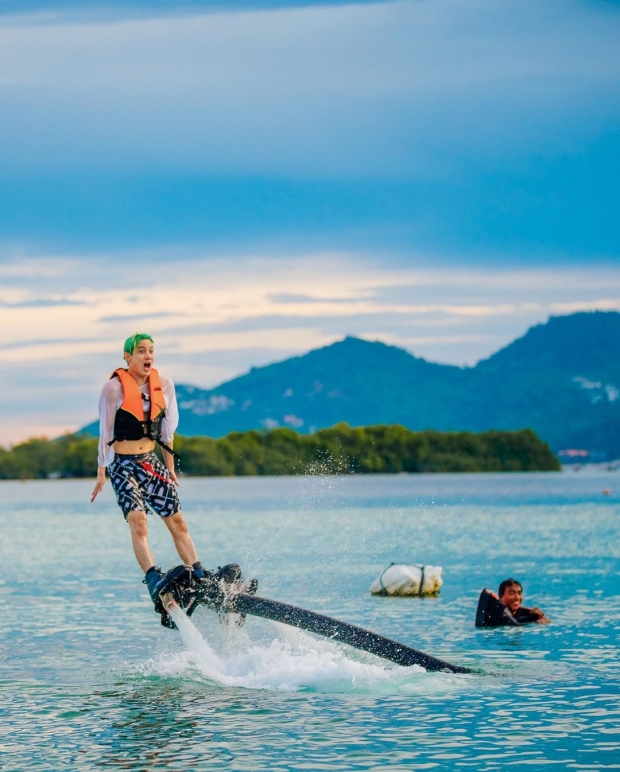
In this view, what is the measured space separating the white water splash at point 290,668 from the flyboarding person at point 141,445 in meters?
1.05

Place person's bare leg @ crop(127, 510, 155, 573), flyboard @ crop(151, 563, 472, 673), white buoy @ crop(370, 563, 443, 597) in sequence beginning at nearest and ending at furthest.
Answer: flyboard @ crop(151, 563, 472, 673), person's bare leg @ crop(127, 510, 155, 573), white buoy @ crop(370, 563, 443, 597)

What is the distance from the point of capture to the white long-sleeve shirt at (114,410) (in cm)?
1658

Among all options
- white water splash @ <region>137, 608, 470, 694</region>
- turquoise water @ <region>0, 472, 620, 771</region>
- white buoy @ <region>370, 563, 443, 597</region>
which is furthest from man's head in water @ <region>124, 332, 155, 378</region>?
white buoy @ <region>370, 563, 443, 597</region>

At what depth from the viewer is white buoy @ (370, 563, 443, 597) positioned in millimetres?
32562

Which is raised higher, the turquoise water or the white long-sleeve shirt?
the white long-sleeve shirt

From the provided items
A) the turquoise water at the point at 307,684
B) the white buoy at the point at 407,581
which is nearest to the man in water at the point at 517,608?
the turquoise water at the point at 307,684

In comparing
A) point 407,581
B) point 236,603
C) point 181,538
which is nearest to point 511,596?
point 407,581

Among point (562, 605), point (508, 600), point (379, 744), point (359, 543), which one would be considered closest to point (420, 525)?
point (359, 543)

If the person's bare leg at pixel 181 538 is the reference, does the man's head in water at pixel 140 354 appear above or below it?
above

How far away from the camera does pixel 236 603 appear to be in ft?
56.4

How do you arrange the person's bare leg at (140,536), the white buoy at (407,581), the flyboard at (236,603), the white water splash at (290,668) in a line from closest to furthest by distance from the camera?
the flyboard at (236,603) → the person's bare leg at (140,536) → the white water splash at (290,668) → the white buoy at (407,581)

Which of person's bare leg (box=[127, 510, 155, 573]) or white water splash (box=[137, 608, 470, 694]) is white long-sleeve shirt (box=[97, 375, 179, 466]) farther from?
white water splash (box=[137, 608, 470, 694])

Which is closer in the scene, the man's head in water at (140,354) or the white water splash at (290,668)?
the man's head in water at (140,354)

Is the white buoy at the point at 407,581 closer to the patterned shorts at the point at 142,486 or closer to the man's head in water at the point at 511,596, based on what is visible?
the man's head in water at the point at 511,596
